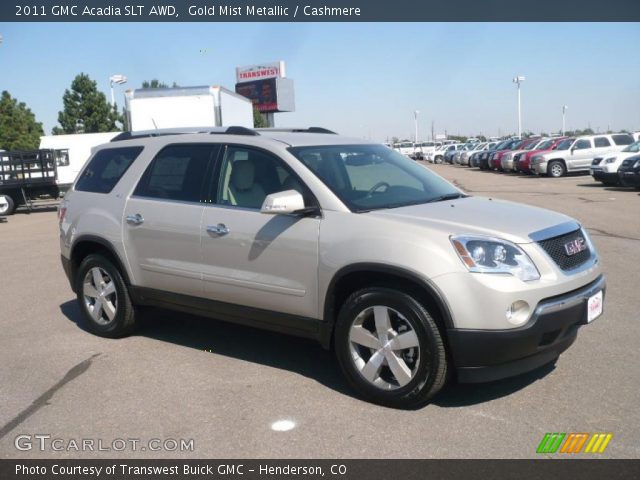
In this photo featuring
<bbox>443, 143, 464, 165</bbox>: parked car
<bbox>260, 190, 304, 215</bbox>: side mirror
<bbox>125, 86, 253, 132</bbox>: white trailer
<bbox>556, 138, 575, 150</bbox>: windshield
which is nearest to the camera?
<bbox>260, 190, 304, 215</bbox>: side mirror

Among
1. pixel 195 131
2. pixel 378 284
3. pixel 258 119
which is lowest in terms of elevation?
pixel 378 284

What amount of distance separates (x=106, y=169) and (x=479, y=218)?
3649mm

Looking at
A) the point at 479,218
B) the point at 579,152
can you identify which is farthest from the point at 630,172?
the point at 479,218

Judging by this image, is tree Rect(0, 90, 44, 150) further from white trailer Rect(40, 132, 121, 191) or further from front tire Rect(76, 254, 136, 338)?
front tire Rect(76, 254, 136, 338)

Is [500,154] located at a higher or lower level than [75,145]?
lower

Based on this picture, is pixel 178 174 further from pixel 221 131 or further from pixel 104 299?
pixel 104 299

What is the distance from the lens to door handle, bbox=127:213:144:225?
567cm

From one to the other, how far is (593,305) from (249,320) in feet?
7.97

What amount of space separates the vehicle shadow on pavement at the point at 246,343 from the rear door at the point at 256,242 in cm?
60

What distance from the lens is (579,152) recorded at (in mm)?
27422

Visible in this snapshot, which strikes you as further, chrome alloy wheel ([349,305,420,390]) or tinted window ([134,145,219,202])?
tinted window ([134,145,219,202])

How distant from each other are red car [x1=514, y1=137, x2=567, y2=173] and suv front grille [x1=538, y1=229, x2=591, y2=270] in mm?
25434

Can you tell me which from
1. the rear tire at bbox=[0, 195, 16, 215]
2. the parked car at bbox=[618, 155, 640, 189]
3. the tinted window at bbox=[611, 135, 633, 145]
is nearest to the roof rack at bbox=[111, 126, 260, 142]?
the parked car at bbox=[618, 155, 640, 189]

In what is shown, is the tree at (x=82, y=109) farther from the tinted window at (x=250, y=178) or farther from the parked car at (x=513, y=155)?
the tinted window at (x=250, y=178)
